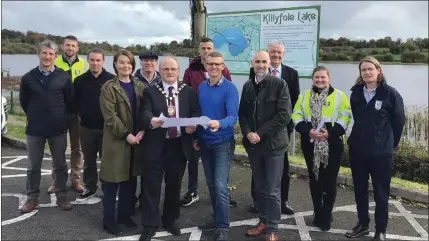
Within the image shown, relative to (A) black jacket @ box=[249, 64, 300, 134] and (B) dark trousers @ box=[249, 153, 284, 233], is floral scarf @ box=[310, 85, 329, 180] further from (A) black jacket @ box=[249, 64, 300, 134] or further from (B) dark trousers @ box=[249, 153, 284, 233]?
(B) dark trousers @ box=[249, 153, 284, 233]

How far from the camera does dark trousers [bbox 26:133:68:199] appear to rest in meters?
4.38

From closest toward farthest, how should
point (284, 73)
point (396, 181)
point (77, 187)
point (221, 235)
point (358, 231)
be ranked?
point (221, 235) → point (358, 231) → point (284, 73) → point (77, 187) → point (396, 181)

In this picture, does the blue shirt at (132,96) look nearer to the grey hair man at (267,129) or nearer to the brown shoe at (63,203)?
the grey hair man at (267,129)

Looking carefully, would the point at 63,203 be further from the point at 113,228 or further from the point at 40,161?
the point at 113,228

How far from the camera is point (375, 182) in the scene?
12.8ft

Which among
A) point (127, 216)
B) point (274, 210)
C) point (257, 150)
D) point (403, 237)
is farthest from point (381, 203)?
point (127, 216)

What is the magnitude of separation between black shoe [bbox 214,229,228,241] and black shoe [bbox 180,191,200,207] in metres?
1.07

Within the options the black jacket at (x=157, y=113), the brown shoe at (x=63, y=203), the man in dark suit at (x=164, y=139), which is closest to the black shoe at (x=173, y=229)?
the man in dark suit at (x=164, y=139)

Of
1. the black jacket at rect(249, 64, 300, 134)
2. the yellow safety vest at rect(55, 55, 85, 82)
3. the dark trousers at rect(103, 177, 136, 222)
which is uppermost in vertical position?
the yellow safety vest at rect(55, 55, 85, 82)

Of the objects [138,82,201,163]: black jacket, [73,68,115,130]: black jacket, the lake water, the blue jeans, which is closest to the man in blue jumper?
the blue jeans

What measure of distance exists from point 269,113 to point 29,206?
315cm

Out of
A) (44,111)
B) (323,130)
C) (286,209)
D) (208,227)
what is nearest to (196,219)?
(208,227)

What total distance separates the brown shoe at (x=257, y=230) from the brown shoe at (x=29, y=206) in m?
2.67

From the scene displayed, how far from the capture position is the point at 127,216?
4.15 meters
